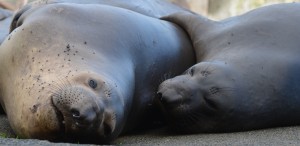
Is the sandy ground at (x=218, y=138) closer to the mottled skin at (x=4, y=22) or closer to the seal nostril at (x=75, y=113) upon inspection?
the seal nostril at (x=75, y=113)

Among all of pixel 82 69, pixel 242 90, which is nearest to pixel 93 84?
pixel 82 69

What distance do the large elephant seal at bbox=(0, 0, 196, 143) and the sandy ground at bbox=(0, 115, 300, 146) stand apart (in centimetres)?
17

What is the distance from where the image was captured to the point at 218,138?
4.36 meters

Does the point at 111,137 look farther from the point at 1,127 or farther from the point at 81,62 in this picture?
the point at 1,127

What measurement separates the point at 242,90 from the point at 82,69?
1246mm

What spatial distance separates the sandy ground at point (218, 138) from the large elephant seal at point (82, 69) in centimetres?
17

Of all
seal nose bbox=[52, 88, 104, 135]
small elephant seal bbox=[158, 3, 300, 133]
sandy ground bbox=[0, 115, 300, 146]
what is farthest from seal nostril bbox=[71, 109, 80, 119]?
small elephant seal bbox=[158, 3, 300, 133]

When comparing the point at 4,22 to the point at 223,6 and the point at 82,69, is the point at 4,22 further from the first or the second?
the point at 223,6

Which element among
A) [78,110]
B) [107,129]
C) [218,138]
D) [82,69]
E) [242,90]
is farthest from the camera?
[242,90]

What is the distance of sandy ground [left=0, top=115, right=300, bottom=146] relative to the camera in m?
4.05

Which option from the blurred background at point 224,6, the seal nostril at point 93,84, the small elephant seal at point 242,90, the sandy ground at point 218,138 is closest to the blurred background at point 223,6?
the blurred background at point 224,6

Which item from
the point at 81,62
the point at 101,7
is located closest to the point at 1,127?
the point at 81,62

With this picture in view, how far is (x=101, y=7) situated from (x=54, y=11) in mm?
451

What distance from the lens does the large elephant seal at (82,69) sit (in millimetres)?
3631
